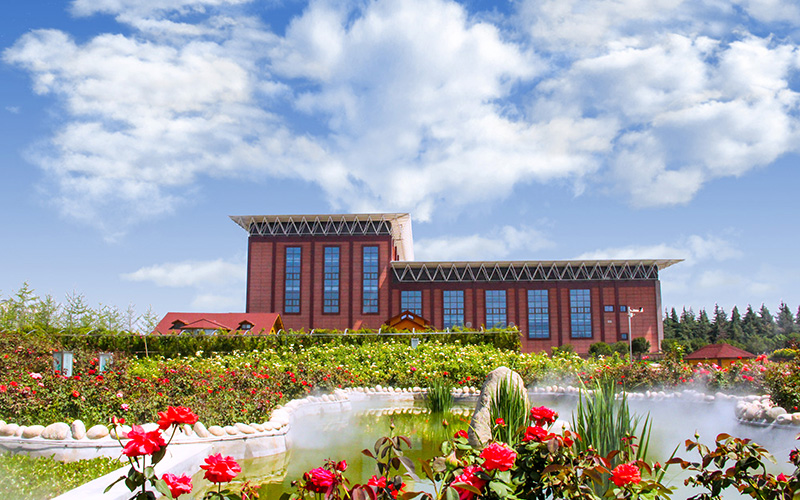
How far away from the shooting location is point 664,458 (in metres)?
6.88

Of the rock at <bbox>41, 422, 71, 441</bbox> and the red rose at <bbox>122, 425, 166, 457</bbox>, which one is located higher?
the red rose at <bbox>122, 425, 166, 457</bbox>

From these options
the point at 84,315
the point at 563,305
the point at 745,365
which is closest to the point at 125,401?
the point at 745,365

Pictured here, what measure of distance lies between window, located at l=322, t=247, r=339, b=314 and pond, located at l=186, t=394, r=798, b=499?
29017 millimetres

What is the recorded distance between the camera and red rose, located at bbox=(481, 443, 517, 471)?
2.23 m

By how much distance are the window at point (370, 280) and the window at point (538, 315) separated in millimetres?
11587

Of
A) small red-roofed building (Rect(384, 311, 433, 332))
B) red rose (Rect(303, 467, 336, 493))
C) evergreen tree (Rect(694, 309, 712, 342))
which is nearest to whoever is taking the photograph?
red rose (Rect(303, 467, 336, 493))

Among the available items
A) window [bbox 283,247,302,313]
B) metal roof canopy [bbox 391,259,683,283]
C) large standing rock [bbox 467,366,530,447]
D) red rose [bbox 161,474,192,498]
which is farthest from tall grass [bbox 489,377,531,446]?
metal roof canopy [bbox 391,259,683,283]

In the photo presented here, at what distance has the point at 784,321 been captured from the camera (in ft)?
231

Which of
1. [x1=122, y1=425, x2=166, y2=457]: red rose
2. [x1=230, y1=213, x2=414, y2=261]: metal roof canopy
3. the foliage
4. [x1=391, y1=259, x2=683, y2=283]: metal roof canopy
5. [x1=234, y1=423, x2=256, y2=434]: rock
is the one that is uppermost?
[x1=230, y1=213, x2=414, y2=261]: metal roof canopy

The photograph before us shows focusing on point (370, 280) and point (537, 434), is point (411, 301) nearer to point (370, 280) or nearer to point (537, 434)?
point (370, 280)

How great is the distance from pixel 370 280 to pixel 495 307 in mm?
9622

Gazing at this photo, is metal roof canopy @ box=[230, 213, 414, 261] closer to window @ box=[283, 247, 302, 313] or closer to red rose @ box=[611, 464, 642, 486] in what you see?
window @ box=[283, 247, 302, 313]

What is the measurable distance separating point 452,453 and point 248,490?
1.00 meters

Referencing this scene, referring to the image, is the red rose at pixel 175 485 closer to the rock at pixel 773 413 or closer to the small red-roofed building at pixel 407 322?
the rock at pixel 773 413
